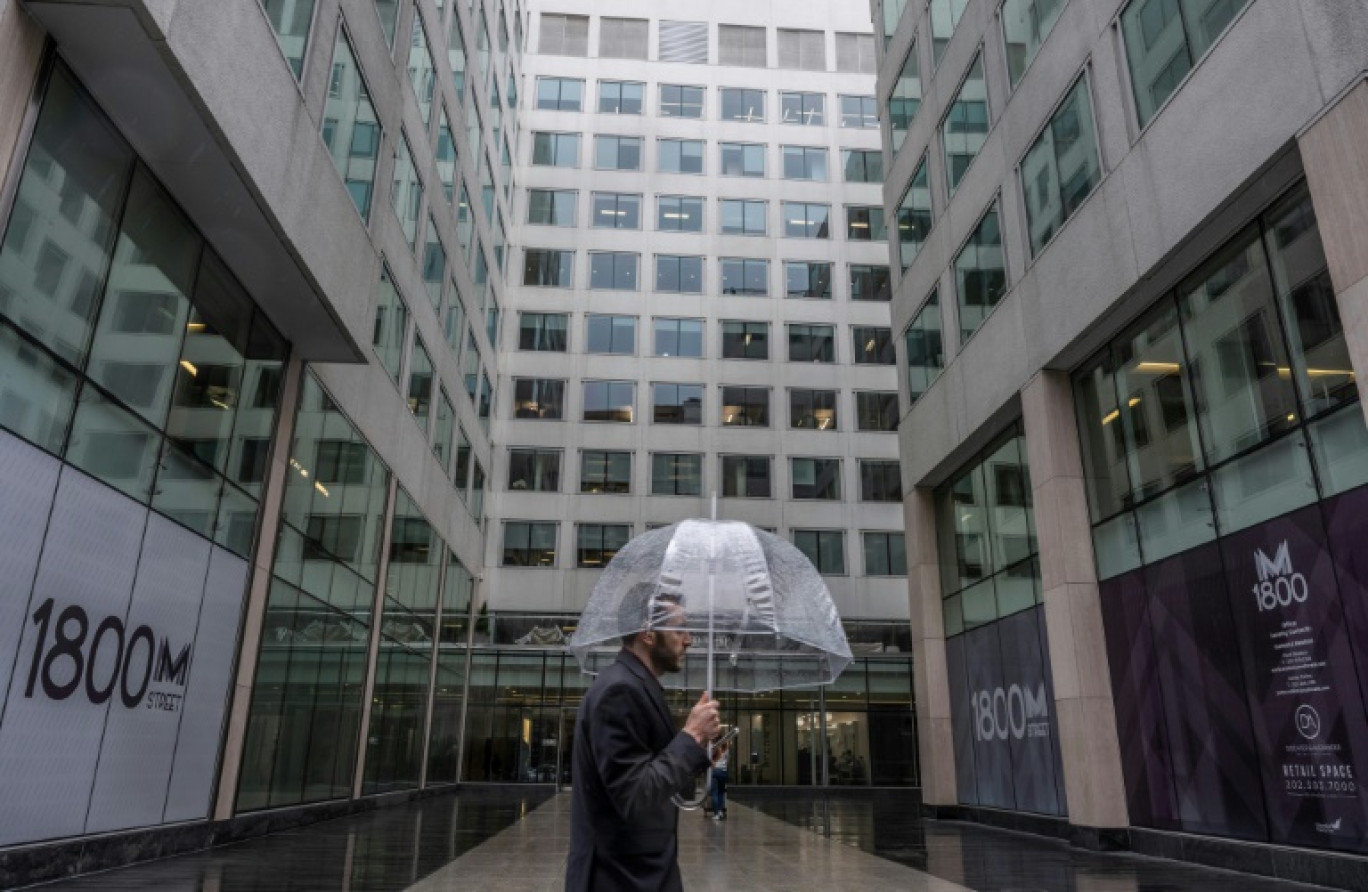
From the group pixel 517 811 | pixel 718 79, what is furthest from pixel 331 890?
pixel 718 79

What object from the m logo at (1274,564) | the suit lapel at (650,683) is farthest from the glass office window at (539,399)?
the suit lapel at (650,683)

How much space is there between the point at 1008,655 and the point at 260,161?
15.6m

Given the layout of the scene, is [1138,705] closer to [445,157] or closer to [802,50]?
[445,157]

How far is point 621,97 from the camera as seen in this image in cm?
4531

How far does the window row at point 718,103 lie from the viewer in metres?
45.0

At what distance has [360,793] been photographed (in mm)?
20844

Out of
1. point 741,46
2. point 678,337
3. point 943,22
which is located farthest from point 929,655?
point 741,46

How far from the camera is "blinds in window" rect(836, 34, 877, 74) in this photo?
151ft

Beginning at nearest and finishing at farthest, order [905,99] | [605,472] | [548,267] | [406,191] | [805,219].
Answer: [406,191], [905,99], [605,472], [548,267], [805,219]

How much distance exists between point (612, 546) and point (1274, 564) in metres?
29.7

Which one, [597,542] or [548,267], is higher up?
[548,267]

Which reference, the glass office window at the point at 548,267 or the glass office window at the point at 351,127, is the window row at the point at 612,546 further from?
the glass office window at the point at 351,127

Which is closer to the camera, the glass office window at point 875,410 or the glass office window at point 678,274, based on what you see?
the glass office window at point 875,410

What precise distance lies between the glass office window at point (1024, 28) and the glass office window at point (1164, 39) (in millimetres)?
2704
